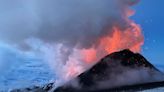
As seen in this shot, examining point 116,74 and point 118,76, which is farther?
point 116,74

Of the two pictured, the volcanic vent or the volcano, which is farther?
the volcanic vent

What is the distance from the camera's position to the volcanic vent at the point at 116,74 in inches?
Result: 4868

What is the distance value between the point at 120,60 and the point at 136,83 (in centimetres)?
1158

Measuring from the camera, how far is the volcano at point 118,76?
402 feet

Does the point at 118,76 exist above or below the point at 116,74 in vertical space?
below

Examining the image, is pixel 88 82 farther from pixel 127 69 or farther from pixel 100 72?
pixel 127 69

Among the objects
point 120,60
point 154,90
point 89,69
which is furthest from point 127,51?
point 154,90

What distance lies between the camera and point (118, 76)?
434ft

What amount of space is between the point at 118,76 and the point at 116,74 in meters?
1.66

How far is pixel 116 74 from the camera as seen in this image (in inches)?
5266

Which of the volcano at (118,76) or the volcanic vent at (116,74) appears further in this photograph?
the volcanic vent at (116,74)

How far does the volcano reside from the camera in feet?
402

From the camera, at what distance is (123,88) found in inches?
4697

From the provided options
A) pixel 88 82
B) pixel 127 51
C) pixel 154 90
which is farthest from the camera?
pixel 127 51
